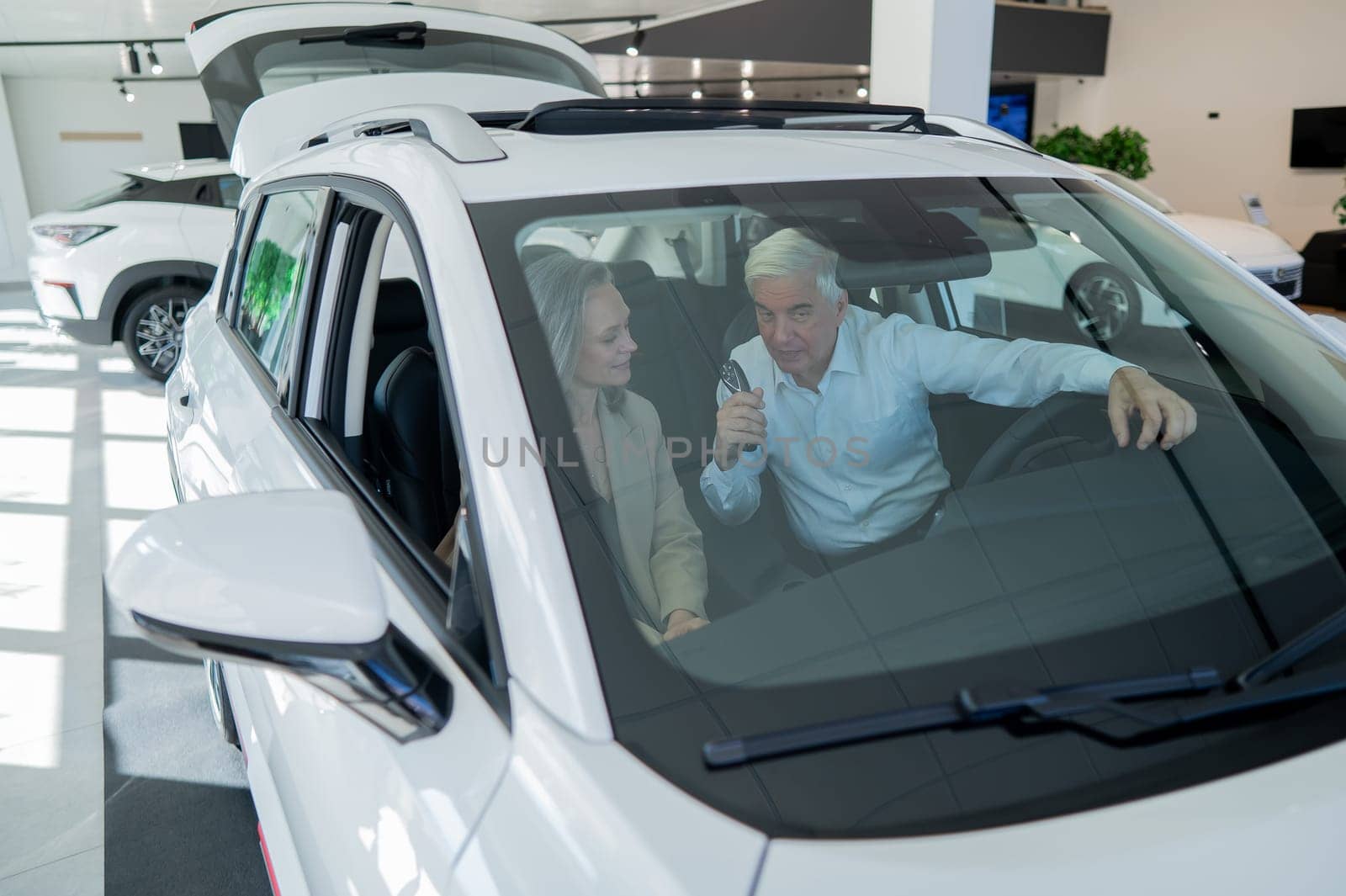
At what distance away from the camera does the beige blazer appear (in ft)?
3.18

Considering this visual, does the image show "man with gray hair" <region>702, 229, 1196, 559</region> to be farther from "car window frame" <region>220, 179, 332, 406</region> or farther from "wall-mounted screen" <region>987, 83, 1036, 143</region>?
"wall-mounted screen" <region>987, 83, 1036, 143</region>

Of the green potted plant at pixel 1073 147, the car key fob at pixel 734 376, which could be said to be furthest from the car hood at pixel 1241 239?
the car key fob at pixel 734 376

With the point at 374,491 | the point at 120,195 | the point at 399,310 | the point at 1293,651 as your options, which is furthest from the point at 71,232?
the point at 1293,651

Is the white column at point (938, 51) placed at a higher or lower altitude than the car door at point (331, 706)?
higher

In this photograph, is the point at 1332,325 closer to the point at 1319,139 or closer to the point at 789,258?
→ the point at 789,258

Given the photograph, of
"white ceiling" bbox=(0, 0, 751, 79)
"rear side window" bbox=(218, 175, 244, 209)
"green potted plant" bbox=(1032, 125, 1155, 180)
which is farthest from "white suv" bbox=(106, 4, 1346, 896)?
"green potted plant" bbox=(1032, 125, 1155, 180)

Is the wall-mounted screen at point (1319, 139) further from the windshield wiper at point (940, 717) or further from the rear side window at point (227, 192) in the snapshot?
the windshield wiper at point (940, 717)

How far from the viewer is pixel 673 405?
1.21 m

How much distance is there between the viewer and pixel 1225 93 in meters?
12.0

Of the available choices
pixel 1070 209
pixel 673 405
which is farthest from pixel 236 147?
pixel 1070 209

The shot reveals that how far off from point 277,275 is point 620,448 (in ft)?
4.06

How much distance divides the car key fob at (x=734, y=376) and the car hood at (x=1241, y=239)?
6094 millimetres

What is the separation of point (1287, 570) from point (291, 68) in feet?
11.0

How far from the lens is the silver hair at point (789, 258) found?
1.29m
